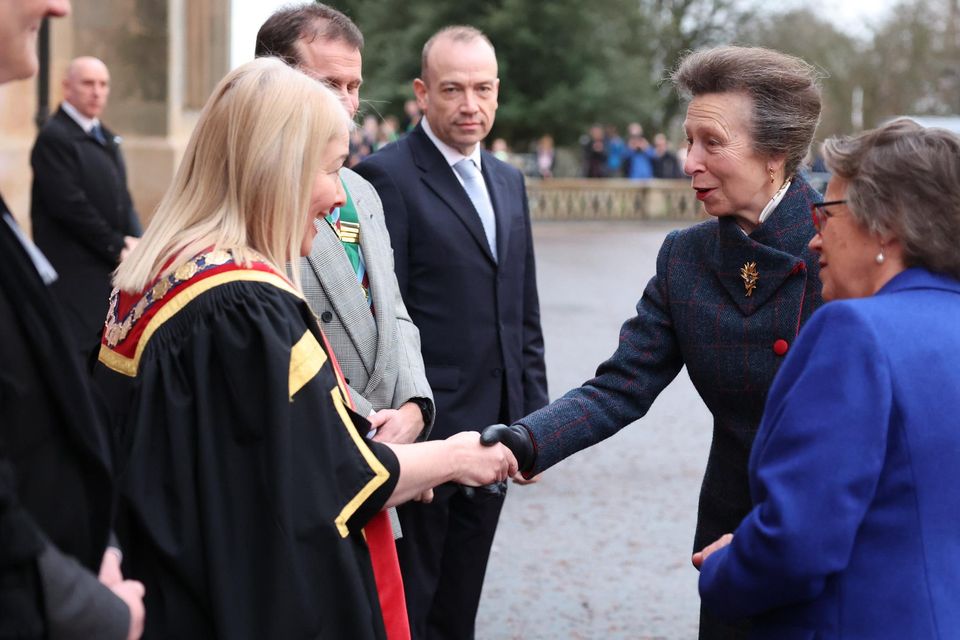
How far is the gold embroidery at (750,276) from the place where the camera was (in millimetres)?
3213

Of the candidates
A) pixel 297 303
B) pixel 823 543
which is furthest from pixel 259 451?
pixel 823 543

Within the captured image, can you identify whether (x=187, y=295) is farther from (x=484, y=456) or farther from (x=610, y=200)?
(x=610, y=200)

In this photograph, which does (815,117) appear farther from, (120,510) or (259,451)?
(120,510)

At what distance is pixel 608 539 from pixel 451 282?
2.16 m

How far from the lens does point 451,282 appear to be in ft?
15.4

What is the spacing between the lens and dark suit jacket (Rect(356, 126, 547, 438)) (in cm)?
466

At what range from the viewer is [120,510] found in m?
2.48

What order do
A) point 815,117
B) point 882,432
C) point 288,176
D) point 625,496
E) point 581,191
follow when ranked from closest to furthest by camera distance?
point 882,432 → point 288,176 → point 815,117 → point 625,496 → point 581,191

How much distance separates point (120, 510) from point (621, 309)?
1216 centimetres

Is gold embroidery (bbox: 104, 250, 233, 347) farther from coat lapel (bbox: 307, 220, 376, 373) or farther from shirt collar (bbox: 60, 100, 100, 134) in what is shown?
shirt collar (bbox: 60, 100, 100, 134)

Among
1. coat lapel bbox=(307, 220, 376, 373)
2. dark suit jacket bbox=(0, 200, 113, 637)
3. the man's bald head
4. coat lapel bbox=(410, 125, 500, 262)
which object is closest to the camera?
dark suit jacket bbox=(0, 200, 113, 637)

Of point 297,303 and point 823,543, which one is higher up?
point 297,303

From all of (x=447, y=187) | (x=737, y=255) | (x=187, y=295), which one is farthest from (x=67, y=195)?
(x=187, y=295)

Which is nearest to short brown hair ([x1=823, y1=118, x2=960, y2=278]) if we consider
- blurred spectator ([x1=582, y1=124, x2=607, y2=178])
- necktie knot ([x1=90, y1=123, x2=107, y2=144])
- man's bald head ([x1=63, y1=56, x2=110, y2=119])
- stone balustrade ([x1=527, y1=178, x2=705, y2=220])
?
man's bald head ([x1=63, y1=56, x2=110, y2=119])
